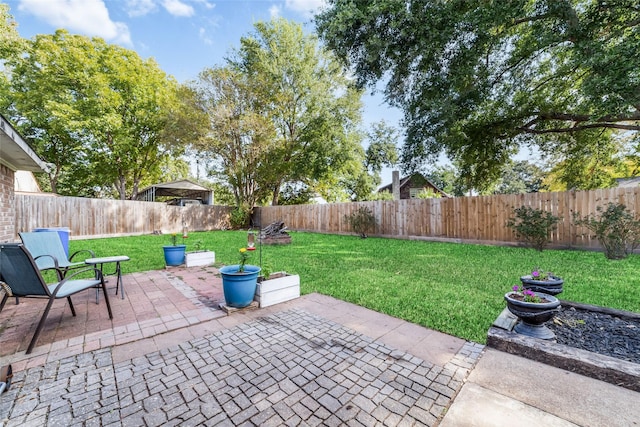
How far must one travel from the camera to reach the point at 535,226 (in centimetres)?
696

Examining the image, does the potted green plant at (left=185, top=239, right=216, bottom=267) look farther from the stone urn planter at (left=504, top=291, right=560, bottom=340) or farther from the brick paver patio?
the stone urn planter at (left=504, top=291, right=560, bottom=340)

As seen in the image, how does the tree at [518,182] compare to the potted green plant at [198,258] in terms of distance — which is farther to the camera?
the tree at [518,182]

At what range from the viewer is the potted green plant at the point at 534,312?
2273 millimetres

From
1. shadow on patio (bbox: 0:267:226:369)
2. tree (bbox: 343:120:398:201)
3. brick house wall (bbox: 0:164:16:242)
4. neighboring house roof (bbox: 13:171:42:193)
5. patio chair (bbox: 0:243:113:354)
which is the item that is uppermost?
tree (bbox: 343:120:398:201)

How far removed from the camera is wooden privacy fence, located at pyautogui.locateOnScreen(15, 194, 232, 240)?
9727 mm

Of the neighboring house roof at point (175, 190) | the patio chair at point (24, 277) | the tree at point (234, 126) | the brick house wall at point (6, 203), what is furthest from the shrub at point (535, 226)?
the neighboring house roof at point (175, 190)

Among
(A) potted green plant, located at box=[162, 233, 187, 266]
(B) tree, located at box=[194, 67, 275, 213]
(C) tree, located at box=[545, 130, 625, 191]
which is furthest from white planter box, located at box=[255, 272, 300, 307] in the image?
(B) tree, located at box=[194, 67, 275, 213]

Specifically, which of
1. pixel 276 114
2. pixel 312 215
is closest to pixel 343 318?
pixel 312 215

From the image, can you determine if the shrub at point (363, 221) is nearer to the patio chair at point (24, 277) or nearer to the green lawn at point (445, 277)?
the green lawn at point (445, 277)

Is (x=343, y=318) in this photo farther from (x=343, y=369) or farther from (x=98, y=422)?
(x=98, y=422)

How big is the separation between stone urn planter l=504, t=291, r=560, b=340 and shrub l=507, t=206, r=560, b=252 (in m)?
5.76

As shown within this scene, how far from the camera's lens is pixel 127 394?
1707 mm

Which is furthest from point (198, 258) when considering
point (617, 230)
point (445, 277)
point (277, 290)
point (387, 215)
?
point (617, 230)

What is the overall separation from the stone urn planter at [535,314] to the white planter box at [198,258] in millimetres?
5489
